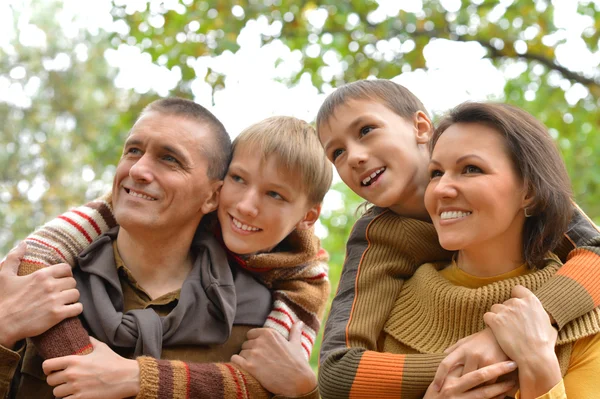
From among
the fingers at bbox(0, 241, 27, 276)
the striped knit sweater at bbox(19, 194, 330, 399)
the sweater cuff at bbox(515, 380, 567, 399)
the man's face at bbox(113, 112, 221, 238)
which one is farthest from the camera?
the man's face at bbox(113, 112, 221, 238)

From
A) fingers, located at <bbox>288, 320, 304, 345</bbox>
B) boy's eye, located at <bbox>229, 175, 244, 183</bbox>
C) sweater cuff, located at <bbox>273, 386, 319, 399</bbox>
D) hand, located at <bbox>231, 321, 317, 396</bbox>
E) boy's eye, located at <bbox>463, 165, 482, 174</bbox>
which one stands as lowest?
sweater cuff, located at <bbox>273, 386, 319, 399</bbox>

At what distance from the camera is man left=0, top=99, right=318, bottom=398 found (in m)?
2.29

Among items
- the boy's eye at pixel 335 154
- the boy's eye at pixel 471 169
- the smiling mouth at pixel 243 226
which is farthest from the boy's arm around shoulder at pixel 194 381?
the boy's eye at pixel 471 169

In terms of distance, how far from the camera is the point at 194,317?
2410 millimetres

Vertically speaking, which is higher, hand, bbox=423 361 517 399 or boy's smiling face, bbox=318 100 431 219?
boy's smiling face, bbox=318 100 431 219

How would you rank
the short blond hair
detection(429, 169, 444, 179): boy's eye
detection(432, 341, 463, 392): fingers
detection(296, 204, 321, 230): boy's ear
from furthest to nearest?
detection(296, 204, 321, 230): boy's ear
the short blond hair
detection(429, 169, 444, 179): boy's eye
detection(432, 341, 463, 392): fingers

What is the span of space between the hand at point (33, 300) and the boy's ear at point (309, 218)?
2.95 feet

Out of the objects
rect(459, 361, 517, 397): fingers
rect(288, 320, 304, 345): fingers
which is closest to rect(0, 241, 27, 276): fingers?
rect(288, 320, 304, 345): fingers

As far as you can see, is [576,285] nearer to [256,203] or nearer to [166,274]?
[256,203]

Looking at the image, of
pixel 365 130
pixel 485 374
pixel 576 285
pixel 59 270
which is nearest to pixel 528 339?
pixel 485 374

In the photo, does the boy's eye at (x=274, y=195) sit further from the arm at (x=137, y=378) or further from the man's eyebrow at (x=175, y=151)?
the arm at (x=137, y=378)

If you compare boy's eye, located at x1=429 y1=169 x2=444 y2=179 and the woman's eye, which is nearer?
the woman's eye

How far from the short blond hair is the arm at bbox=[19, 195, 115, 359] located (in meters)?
0.60

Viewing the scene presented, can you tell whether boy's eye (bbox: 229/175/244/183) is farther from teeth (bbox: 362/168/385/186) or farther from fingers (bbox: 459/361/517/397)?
fingers (bbox: 459/361/517/397)
